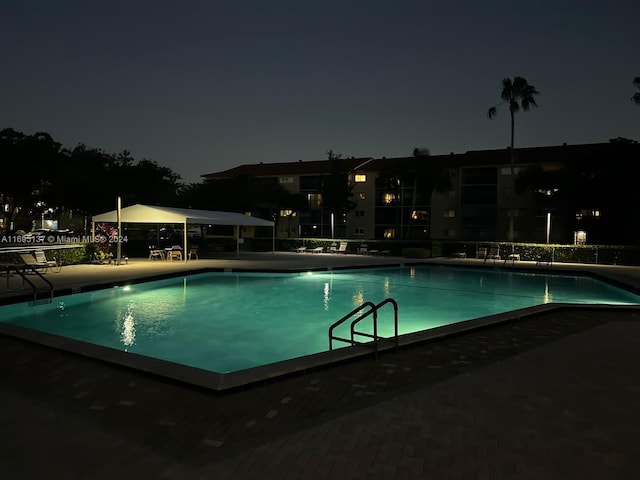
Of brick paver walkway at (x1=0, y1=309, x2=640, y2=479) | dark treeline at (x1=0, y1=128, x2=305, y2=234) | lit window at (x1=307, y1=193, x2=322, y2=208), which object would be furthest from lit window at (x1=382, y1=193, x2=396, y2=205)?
brick paver walkway at (x1=0, y1=309, x2=640, y2=479)

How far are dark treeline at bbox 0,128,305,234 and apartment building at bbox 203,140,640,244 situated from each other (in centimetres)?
500

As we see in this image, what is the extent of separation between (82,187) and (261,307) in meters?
22.7

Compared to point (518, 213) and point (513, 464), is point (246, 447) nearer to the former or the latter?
point (513, 464)

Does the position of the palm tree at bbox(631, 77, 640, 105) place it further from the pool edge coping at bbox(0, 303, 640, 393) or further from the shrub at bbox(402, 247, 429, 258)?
the pool edge coping at bbox(0, 303, 640, 393)

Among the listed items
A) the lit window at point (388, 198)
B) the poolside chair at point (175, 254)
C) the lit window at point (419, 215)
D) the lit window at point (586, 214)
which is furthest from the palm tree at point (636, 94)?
the poolside chair at point (175, 254)

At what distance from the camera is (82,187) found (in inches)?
1162

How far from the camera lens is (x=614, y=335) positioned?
688 cm

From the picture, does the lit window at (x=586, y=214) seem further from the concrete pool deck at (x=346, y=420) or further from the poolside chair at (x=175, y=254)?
the concrete pool deck at (x=346, y=420)

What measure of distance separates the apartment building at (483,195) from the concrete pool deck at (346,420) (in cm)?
2380

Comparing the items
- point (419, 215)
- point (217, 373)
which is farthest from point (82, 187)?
point (217, 373)

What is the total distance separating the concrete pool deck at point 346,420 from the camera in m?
3.09

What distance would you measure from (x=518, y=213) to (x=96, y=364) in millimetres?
37657

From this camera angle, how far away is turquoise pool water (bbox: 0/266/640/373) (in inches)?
327

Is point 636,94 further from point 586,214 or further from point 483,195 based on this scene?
point 483,195
